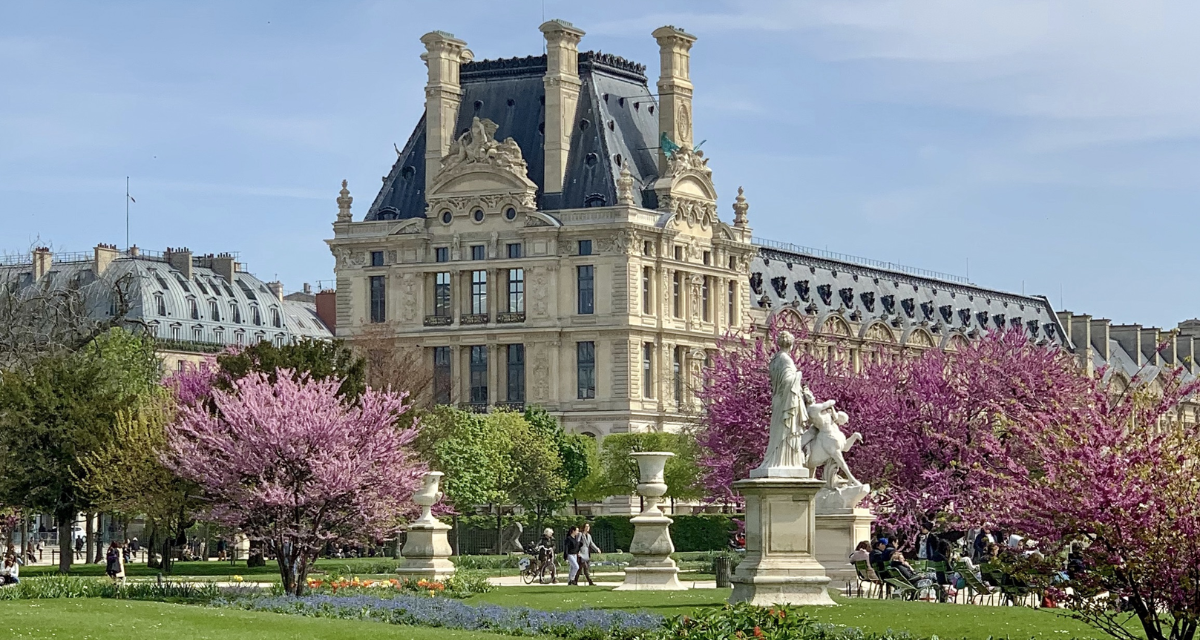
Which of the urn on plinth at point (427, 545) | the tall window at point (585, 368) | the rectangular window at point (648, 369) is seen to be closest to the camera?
the urn on plinth at point (427, 545)

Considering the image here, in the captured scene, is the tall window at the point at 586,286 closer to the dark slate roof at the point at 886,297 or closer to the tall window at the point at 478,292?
the tall window at the point at 478,292

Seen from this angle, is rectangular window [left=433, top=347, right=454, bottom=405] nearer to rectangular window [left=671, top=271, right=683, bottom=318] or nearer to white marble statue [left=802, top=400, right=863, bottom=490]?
rectangular window [left=671, top=271, right=683, bottom=318]

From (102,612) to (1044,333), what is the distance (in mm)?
128648

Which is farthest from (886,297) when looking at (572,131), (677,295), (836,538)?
(836,538)

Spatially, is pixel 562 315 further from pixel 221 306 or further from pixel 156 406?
pixel 156 406

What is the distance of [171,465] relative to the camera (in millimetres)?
51938

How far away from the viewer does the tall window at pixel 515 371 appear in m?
119

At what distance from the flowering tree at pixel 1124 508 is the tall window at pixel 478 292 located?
91453 mm

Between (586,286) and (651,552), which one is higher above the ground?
(586,286)

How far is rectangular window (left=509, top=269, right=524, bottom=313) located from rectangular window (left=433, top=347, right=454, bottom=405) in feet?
14.0

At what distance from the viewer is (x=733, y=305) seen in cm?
12388

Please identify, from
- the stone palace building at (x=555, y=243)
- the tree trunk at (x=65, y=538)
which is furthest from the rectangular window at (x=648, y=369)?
the tree trunk at (x=65, y=538)

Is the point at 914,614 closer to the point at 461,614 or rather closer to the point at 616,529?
the point at 461,614

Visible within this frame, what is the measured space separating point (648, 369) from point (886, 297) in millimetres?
32971
